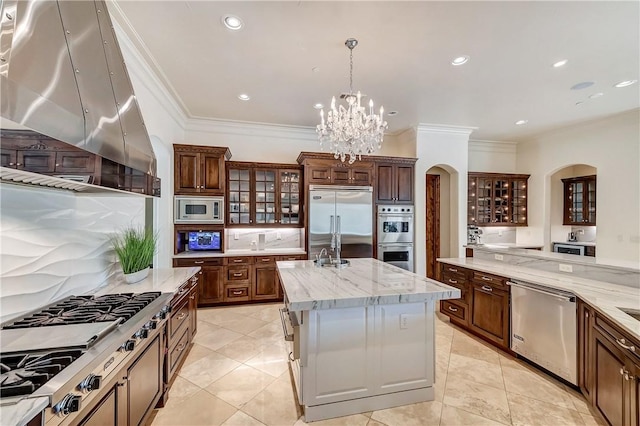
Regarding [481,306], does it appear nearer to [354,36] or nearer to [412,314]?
[412,314]

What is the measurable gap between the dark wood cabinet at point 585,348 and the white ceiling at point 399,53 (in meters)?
2.53

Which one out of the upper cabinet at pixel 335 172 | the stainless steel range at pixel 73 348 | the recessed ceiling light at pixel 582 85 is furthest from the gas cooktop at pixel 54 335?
the recessed ceiling light at pixel 582 85

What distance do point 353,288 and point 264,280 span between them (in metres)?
2.85

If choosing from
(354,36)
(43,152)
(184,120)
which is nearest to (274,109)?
(184,120)

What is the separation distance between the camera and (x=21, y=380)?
0.98m

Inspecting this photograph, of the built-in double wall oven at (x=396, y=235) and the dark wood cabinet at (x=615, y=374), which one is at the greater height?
the built-in double wall oven at (x=396, y=235)

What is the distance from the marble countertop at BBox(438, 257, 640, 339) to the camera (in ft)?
5.78

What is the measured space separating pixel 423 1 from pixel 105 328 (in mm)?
3122

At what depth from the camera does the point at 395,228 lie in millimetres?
5031

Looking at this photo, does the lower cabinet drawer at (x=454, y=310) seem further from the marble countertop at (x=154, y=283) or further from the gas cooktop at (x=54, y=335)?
the gas cooktop at (x=54, y=335)

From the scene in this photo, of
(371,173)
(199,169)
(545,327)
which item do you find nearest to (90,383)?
(545,327)

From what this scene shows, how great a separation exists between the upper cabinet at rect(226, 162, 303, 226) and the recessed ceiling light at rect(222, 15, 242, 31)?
8.44ft

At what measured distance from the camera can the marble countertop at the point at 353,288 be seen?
73.5 inches

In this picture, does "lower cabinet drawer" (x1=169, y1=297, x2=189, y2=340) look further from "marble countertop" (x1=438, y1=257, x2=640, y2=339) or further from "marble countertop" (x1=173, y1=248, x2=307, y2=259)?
"marble countertop" (x1=438, y1=257, x2=640, y2=339)
